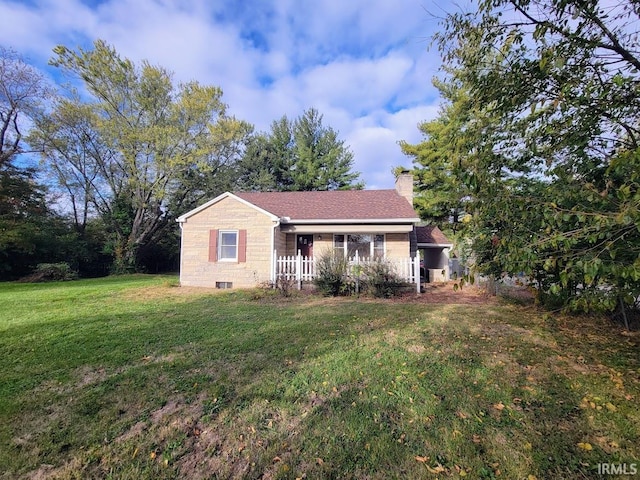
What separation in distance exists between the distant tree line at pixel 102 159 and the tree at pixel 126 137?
0.06 m

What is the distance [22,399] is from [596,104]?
644 centimetres

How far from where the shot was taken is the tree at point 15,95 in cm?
1786

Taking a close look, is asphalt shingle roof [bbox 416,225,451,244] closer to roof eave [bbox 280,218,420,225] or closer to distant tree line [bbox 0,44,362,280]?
roof eave [bbox 280,218,420,225]

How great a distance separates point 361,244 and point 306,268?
10.1 feet

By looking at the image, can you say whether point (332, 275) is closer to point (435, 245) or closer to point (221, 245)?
point (221, 245)

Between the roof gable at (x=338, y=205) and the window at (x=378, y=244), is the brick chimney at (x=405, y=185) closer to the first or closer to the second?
the roof gable at (x=338, y=205)

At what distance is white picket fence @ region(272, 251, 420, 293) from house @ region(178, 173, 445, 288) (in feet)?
1.01

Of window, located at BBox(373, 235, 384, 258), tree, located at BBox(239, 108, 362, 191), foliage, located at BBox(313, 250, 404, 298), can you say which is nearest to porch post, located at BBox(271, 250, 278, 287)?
foliage, located at BBox(313, 250, 404, 298)

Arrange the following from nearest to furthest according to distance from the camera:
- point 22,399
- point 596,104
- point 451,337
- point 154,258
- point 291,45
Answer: point 596,104 < point 22,399 < point 451,337 < point 291,45 < point 154,258

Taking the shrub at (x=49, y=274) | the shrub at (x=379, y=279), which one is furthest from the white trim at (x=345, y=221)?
the shrub at (x=49, y=274)

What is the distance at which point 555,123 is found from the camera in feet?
9.97

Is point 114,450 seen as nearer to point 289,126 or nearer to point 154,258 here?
point 154,258

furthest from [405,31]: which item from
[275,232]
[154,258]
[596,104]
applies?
[154,258]

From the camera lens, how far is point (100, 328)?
5.99 meters
